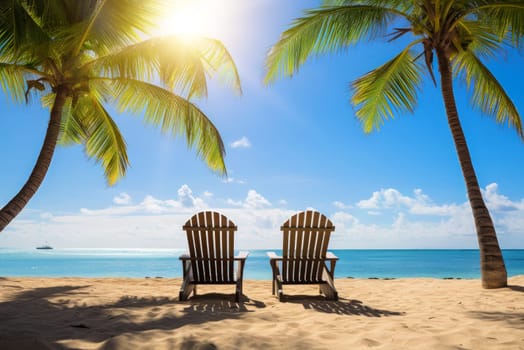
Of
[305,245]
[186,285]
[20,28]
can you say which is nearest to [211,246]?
[186,285]

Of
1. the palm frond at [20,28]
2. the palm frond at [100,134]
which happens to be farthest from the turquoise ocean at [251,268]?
the palm frond at [20,28]

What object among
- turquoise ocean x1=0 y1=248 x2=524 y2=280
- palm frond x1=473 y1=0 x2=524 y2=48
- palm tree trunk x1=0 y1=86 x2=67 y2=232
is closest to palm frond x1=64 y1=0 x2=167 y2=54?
palm tree trunk x1=0 y1=86 x2=67 y2=232

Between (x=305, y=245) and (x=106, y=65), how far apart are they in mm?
4497

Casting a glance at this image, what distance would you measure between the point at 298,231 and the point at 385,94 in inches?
171

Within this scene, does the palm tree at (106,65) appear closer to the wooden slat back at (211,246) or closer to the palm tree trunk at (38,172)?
the palm tree trunk at (38,172)

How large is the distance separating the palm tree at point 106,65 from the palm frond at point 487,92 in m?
4.79

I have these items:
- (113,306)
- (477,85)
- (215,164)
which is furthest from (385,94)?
(113,306)

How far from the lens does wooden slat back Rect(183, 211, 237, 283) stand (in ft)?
15.6

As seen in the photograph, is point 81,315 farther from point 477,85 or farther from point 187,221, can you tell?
point 477,85

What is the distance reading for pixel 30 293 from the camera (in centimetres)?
491

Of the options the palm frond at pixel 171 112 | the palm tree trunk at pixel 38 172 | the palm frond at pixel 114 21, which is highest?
the palm frond at pixel 114 21

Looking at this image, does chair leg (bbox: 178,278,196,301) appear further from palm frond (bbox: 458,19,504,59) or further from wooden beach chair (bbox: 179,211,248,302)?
A: palm frond (bbox: 458,19,504,59)

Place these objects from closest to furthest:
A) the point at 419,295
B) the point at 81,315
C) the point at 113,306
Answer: the point at 81,315 < the point at 113,306 < the point at 419,295

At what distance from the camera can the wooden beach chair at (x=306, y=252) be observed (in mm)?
4926
